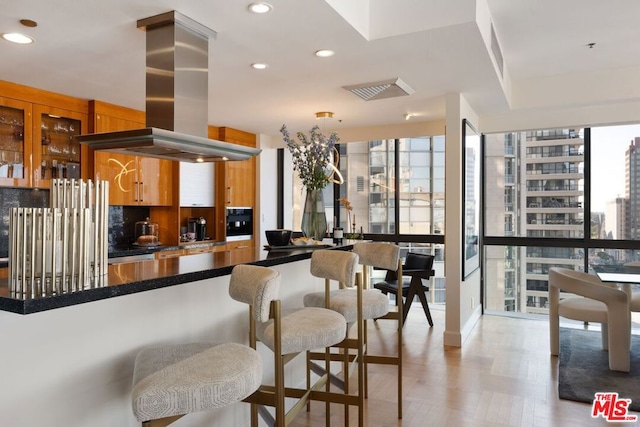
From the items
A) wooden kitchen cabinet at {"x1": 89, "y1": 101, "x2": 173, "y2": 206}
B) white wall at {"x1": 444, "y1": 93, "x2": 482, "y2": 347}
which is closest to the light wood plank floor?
white wall at {"x1": 444, "y1": 93, "x2": 482, "y2": 347}

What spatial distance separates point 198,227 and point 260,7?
A: 3.85 m

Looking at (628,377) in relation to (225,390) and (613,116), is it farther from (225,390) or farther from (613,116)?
(225,390)

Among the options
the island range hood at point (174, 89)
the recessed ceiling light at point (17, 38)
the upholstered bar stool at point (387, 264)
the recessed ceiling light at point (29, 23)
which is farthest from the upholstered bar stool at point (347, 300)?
the recessed ceiling light at point (17, 38)

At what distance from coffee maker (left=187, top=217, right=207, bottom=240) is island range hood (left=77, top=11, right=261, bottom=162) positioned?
121 inches

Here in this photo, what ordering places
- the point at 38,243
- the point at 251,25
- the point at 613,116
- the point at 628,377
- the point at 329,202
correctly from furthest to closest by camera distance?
1. the point at 329,202
2. the point at 613,116
3. the point at 628,377
4. the point at 251,25
5. the point at 38,243

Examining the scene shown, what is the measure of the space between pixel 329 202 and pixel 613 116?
360 centimetres

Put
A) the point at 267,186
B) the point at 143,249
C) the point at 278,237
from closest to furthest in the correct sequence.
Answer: the point at 278,237 < the point at 143,249 < the point at 267,186

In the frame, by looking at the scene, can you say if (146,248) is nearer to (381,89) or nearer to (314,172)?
(314,172)

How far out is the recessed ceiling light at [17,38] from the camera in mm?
2828

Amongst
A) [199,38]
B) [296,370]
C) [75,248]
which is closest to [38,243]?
[75,248]

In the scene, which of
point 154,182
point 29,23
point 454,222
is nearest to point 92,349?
point 29,23

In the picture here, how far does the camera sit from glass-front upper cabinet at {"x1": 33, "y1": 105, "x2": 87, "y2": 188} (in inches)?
161

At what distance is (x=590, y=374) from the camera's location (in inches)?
139

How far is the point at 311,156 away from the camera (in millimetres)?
3514
